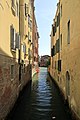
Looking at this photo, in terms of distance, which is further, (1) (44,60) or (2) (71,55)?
(1) (44,60)

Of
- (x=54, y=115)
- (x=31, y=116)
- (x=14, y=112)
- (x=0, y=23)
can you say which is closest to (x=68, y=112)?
(x=54, y=115)

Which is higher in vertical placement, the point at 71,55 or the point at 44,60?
the point at 44,60

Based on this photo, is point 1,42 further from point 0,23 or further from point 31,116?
point 31,116

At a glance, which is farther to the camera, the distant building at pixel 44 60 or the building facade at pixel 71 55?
the distant building at pixel 44 60

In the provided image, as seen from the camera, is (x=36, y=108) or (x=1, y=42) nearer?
(x=1, y=42)

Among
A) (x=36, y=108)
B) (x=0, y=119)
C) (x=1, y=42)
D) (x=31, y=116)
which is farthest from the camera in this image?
(x=36, y=108)

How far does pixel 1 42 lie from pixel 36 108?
6155mm

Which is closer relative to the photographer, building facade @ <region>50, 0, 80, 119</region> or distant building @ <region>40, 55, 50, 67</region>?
building facade @ <region>50, 0, 80, 119</region>

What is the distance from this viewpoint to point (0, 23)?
9766 millimetres

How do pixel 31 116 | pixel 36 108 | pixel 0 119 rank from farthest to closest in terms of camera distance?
pixel 36 108 < pixel 31 116 < pixel 0 119

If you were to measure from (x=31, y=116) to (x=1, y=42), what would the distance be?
4.84 metres

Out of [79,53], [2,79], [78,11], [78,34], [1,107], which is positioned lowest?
[1,107]

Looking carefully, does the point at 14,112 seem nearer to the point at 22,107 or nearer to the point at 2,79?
the point at 22,107

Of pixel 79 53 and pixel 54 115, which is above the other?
pixel 79 53
